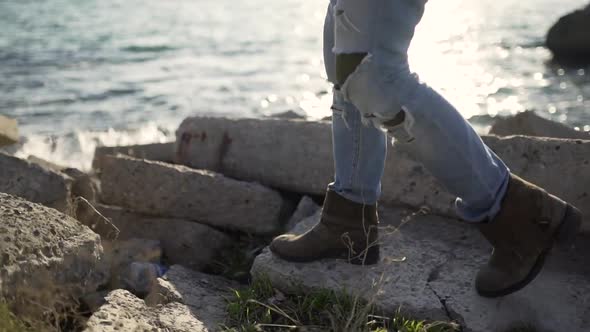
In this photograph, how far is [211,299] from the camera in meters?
2.74

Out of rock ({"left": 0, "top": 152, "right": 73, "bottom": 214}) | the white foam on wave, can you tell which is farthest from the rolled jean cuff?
the white foam on wave

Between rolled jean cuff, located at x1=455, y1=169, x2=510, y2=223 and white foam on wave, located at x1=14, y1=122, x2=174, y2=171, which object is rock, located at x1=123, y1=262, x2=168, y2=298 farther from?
white foam on wave, located at x1=14, y1=122, x2=174, y2=171

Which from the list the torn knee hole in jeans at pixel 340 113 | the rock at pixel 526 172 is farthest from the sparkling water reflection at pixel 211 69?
the torn knee hole in jeans at pixel 340 113

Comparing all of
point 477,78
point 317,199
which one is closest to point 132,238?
point 317,199

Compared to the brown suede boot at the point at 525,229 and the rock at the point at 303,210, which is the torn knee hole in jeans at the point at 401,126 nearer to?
the brown suede boot at the point at 525,229

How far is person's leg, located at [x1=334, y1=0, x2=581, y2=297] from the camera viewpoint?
2100 millimetres

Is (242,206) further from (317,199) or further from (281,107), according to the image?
(281,107)

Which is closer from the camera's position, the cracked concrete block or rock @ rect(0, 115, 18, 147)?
the cracked concrete block

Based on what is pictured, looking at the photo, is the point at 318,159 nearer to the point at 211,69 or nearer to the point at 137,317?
the point at 137,317

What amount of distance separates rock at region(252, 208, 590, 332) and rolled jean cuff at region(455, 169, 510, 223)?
0.63 feet

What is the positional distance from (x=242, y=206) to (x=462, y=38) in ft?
41.2

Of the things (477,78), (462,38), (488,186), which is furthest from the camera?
(462,38)

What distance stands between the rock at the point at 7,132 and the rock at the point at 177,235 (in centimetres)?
258

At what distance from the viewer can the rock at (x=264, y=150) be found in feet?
12.4
